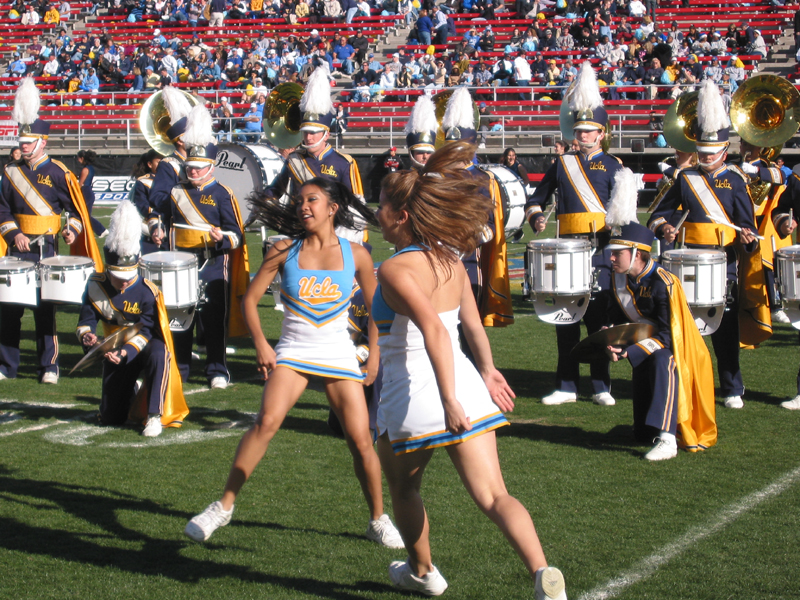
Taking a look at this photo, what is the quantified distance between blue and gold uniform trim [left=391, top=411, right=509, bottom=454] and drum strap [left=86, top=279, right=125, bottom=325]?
3.39m

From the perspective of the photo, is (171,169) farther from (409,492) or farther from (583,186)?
(409,492)

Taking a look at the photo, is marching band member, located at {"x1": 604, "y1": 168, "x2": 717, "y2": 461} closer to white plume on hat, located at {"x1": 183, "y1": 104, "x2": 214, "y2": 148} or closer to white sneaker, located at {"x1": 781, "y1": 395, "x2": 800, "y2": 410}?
white sneaker, located at {"x1": 781, "y1": 395, "x2": 800, "y2": 410}

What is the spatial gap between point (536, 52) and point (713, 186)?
18461 millimetres

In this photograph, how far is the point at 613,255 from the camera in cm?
554

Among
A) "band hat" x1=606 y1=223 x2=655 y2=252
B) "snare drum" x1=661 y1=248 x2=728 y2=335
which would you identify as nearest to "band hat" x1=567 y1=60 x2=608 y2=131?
"snare drum" x1=661 y1=248 x2=728 y2=335

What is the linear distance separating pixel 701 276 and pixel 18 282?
455 cm

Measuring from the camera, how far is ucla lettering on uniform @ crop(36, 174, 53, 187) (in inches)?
295

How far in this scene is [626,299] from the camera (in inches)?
221

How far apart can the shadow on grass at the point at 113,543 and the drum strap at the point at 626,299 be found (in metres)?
2.25

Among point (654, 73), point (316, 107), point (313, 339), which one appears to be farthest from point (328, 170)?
point (654, 73)

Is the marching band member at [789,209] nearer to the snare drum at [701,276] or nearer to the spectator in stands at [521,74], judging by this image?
the snare drum at [701,276]

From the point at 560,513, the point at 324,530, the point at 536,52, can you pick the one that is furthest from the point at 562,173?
the point at 536,52

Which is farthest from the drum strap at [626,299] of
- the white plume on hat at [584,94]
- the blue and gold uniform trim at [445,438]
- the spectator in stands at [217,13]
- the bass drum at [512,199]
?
the spectator in stands at [217,13]

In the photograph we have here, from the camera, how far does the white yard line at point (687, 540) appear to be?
3600 millimetres
